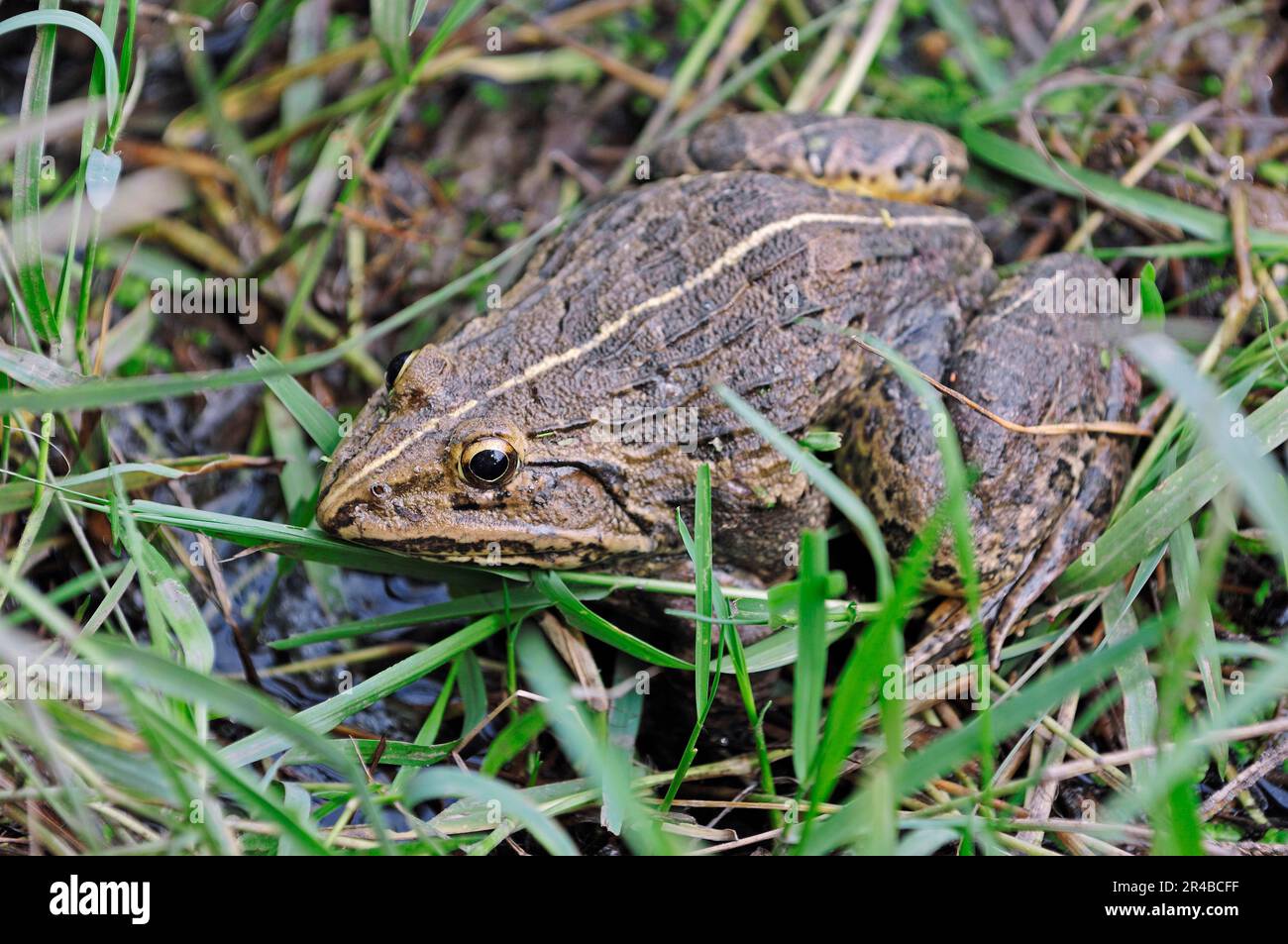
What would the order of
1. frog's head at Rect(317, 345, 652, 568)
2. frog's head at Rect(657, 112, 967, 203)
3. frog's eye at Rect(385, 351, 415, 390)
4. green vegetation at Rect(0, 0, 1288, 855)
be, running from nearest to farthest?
1. green vegetation at Rect(0, 0, 1288, 855)
2. frog's head at Rect(317, 345, 652, 568)
3. frog's eye at Rect(385, 351, 415, 390)
4. frog's head at Rect(657, 112, 967, 203)

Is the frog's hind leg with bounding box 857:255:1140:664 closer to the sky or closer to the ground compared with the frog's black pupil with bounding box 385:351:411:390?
closer to the ground

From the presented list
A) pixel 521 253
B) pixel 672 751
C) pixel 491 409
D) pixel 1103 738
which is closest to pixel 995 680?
pixel 1103 738

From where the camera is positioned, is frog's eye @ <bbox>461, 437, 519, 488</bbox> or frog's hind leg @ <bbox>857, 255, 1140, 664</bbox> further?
frog's hind leg @ <bbox>857, 255, 1140, 664</bbox>

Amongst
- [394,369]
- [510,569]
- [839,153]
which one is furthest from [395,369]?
[839,153]

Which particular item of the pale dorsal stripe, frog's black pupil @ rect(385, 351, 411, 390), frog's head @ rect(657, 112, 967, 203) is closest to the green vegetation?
frog's black pupil @ rect(385, 351, 411, 390)

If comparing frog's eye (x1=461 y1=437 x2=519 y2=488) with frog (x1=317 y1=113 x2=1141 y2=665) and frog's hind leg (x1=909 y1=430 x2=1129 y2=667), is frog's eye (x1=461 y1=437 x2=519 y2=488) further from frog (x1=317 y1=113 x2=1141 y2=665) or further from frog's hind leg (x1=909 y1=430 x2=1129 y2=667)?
frog's hind leg (x1=909 y1=430 x2=1129 y2=667)

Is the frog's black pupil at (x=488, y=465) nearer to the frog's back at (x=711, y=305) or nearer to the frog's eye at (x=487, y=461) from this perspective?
the frog's eye at (x=487, y=461)

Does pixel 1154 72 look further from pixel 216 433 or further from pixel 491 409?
pixel 216 433
